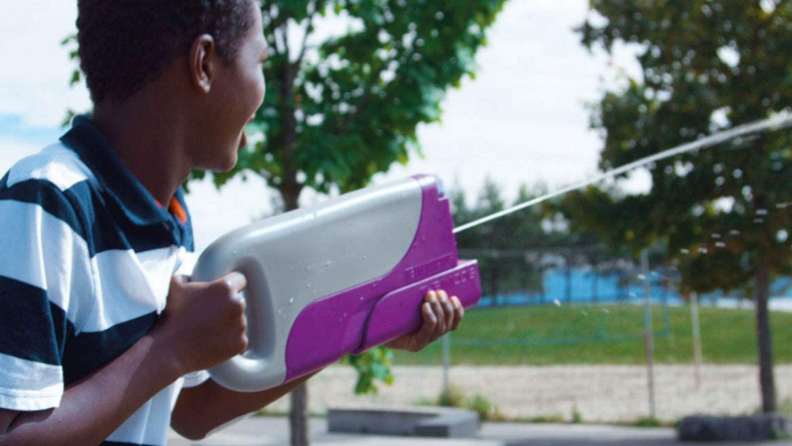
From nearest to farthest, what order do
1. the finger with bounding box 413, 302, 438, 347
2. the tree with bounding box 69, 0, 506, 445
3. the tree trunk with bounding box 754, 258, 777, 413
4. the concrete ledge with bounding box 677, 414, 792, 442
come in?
the finger with bounding box 413, 302, 438, 347 < the tree with bounding box 69, 0, 506, 445 < the concrete ledge with bounding box 677, 414, 792, 442 < the tree trunk with bounding box 754, 258, 777, 413

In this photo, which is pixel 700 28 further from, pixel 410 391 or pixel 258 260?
pixel 258 260

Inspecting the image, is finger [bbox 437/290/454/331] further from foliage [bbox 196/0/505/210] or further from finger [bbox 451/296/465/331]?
foliage [bbox 196/0/505/210]

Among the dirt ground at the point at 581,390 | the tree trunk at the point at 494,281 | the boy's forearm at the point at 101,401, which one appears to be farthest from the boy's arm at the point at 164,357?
the tree trunk at the point at 494,281

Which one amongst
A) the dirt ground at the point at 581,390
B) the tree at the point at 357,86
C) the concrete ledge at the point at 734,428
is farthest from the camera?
the dirt ground at the point at 581,390

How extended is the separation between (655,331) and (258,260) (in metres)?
22.2

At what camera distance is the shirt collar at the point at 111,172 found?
1.05 metres

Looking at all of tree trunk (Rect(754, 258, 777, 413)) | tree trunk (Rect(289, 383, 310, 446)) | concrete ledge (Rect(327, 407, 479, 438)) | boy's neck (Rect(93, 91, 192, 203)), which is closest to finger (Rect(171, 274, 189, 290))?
boy's neck (Rect(93, 91, 192, 203))

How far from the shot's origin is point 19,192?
94cm

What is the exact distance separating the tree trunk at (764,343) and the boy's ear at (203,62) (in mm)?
9389

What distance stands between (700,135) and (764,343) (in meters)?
2.32

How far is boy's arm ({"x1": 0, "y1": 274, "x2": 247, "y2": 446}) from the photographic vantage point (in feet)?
3.22

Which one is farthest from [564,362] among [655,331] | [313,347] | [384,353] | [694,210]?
[313,347]

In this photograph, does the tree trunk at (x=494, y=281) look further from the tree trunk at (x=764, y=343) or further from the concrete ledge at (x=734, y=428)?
the concrete ledge at (x=734, y=428)

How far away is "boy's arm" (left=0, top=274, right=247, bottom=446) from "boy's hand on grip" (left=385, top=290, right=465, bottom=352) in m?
0.30
